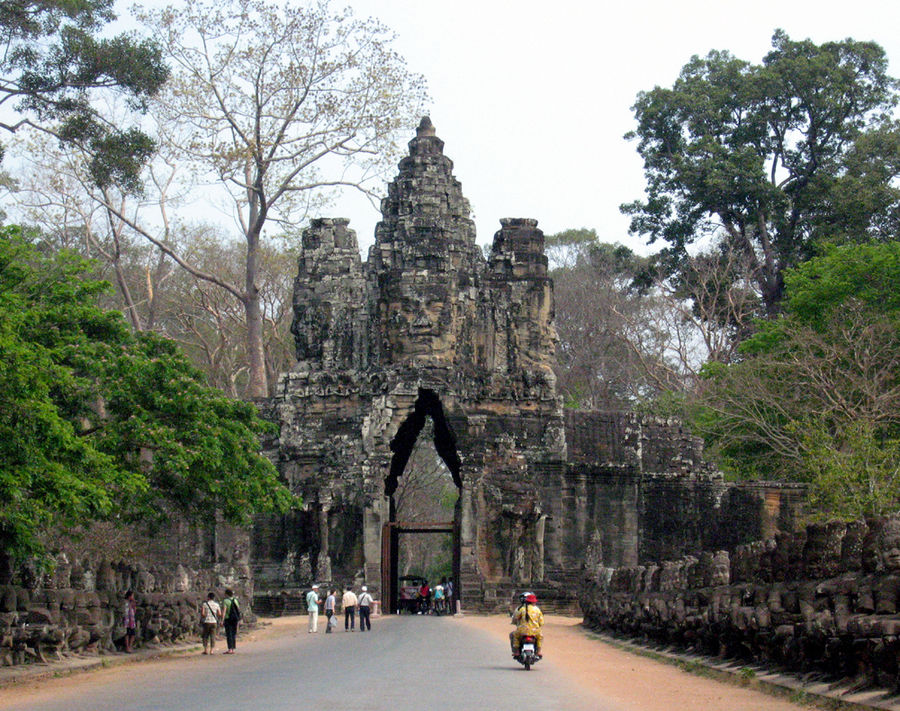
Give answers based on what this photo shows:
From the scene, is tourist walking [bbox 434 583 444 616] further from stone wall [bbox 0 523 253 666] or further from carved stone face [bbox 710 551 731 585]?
carved stone face [bbox 710 551 731 585]

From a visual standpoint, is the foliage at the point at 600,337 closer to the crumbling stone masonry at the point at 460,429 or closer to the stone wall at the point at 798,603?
the crumbling stone masonry at the point at 460,429

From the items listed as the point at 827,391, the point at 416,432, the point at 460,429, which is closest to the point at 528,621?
the point at 827,391

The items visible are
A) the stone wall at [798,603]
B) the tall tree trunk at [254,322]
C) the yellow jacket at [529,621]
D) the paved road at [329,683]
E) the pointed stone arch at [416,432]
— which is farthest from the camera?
the tall tree trunk at [254,322]

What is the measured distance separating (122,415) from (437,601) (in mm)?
15411

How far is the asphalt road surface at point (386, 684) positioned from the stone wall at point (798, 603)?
29.6 inches

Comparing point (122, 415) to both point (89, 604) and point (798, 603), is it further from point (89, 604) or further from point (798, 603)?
point (798, 603)

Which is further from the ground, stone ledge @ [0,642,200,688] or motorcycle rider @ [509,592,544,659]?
motorcycle rider @ [509,592,544,659]

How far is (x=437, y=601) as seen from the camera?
121 feet

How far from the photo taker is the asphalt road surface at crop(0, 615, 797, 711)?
12797mm

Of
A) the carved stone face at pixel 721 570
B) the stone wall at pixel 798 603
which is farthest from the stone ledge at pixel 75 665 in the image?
the carved stone face at pixel 721 570

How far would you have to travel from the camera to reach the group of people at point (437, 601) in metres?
36.9

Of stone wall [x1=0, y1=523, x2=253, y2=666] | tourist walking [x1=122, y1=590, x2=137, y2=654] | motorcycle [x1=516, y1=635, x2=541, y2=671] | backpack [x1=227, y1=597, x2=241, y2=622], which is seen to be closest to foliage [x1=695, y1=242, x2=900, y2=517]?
motorcycle [x1=516, y1=635, x2=541, y2=671]

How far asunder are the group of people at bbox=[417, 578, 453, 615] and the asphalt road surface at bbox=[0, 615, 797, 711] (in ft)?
44.2

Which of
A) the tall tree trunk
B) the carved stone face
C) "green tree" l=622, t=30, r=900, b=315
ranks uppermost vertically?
"green tree" l=622, t=30, r=900, b=315
